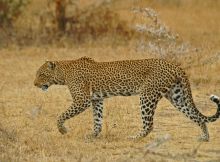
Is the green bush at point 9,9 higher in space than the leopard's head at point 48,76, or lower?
higher

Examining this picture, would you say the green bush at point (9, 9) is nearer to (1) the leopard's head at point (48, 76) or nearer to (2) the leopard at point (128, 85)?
→ (1) the leopard's head at point (48, 76)

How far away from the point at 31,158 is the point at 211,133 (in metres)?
2.96

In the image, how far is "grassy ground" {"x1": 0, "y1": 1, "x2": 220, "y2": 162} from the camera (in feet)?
34.9

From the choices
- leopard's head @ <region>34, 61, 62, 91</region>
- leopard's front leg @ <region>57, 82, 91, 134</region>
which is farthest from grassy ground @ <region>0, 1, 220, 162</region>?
leopard's head @ <region>34, 61, 62, 91</region>

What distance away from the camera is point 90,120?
43.2ft

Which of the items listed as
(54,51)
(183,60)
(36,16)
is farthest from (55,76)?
(36,16)

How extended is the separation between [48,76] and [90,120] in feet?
4.07

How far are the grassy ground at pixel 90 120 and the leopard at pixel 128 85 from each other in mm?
304

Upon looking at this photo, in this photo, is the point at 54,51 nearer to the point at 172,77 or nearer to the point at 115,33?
the point at 115,33

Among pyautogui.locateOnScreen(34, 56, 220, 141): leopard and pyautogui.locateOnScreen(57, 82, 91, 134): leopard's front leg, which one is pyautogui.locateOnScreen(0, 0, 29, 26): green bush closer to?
pyautogui.locateOnScreen(34, 56, 220, 141): leopard

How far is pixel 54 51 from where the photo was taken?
20438 millimetres

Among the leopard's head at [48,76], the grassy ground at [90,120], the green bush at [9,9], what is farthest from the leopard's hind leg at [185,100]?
the green bush at [9,9]

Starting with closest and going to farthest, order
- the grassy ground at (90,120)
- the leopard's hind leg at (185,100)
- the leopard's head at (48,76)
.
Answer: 1. the grassy ground at (90,120)
2. the leopard's hind leg at (185,100)
3. the leopard's head at (48,76)

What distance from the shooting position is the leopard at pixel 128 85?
1148 cm
